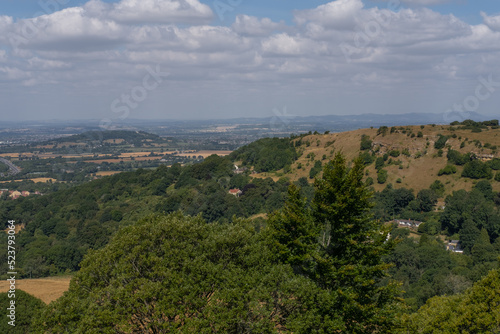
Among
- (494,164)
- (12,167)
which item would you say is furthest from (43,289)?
(12,167)

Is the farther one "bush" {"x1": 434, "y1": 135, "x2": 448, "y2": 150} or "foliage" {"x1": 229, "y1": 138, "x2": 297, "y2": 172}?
"foliage" {"x1": 229, "y1": 138, "x2": 297, "y2": 172}

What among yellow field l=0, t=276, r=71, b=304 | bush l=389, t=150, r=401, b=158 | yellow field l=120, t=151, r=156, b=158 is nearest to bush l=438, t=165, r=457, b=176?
bush l=389, t=150, r=401, b=158

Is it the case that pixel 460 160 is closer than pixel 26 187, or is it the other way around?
pixel 460 160

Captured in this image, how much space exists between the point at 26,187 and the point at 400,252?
10640cm

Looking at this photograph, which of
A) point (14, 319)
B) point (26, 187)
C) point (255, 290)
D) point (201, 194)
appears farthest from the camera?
point (26, 187)

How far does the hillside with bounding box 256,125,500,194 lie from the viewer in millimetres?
67312

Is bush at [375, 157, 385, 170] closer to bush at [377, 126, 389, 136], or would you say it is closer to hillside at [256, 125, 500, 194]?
hillside at [256, 125, 500, 194]

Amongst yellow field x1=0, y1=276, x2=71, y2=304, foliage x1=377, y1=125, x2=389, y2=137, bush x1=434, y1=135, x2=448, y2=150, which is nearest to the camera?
yellow field x1=0, y1=276, x2=71, y2=304

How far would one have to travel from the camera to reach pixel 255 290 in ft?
44.5

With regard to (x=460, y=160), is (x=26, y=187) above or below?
below

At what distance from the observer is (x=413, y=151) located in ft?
246

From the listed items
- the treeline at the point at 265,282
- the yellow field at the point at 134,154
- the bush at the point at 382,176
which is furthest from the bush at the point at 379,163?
the yellow field at the point at 134,154

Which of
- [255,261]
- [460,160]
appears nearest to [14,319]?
[255,261]

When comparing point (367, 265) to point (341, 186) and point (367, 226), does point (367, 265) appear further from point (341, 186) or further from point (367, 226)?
point (341, 186)
